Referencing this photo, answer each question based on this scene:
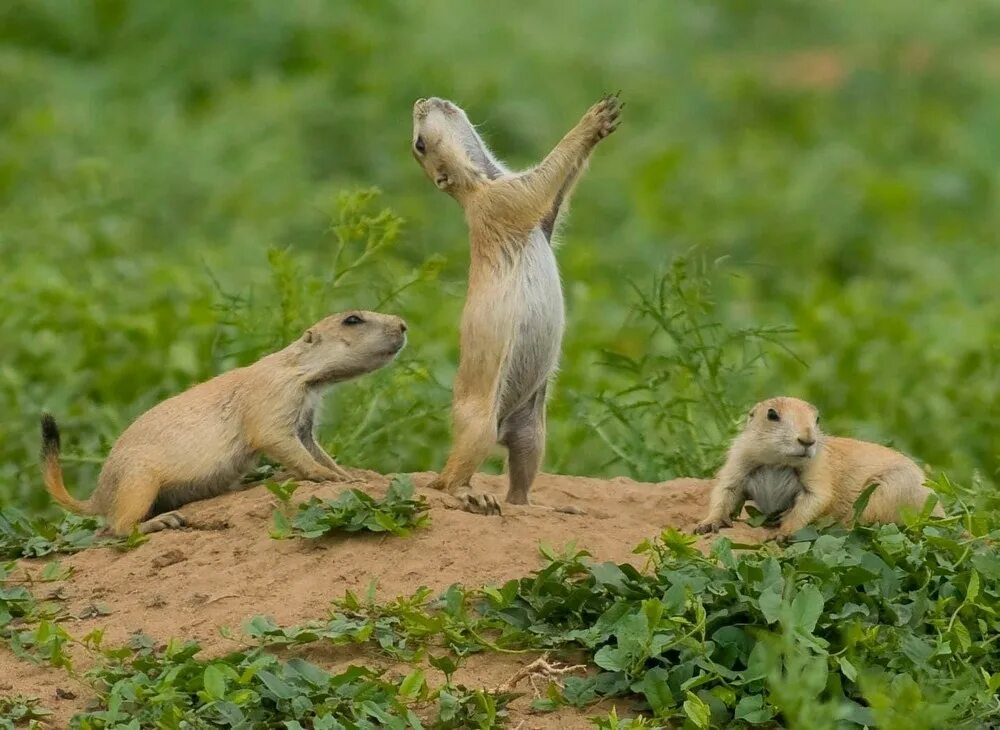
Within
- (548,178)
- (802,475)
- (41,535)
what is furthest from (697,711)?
(41,535)

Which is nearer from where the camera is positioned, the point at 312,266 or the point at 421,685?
the point at 421,685

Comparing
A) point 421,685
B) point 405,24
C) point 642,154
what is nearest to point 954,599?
point 421,685

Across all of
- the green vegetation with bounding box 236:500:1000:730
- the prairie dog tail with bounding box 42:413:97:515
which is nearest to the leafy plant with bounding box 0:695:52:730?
the green vegetation with bounding box 236:500:1000:730

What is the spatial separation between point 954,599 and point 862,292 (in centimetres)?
671

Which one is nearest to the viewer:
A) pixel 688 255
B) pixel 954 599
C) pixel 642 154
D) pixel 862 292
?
pixel 954 599

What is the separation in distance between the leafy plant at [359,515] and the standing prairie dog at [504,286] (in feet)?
1.14

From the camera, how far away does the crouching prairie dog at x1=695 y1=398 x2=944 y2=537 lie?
637cm

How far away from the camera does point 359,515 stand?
6105 mm

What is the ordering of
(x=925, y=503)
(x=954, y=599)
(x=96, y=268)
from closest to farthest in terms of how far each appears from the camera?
(x=954, y=599) < (x=925, y=503) < (x=96, y=268)

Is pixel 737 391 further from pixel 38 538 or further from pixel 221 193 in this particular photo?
pixel 221 193

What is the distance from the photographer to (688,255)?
Answer: 812 centimetres

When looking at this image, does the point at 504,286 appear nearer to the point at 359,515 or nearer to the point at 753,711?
the point at 359,515

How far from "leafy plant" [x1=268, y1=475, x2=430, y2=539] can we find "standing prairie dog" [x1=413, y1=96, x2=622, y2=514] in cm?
35

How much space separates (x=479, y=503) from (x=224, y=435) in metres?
1.08
